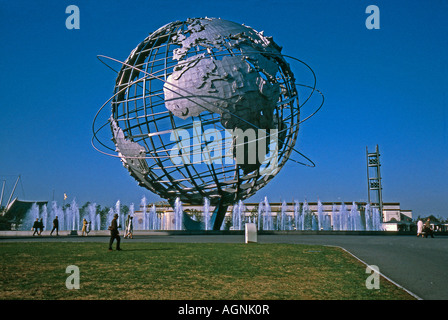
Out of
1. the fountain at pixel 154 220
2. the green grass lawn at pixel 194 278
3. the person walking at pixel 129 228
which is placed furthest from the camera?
the fountain at pixel 154 220

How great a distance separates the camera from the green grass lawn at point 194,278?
5.30 meters

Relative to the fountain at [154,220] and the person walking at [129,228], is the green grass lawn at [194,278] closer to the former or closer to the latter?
the person walking at [129,228]

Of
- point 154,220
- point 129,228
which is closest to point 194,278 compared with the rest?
point 129,228

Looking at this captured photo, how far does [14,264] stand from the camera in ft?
26.8

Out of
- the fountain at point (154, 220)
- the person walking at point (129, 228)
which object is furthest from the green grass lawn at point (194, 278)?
the fountain at point (154, 220)

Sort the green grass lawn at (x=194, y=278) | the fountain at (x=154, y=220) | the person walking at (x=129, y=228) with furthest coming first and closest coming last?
the fountain at (x=154, y=220)
the person walking at (x=129, y=228)
the green grass lawn at (x=194, y=278)

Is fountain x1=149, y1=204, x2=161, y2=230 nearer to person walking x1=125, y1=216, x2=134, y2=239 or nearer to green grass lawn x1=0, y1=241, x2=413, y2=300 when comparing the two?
person walking x1=125, y1=216, x2=134, y2=239

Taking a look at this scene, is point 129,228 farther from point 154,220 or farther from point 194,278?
point 154,220

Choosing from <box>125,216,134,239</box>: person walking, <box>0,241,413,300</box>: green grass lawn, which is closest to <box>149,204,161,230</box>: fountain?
<box>125,216,134,239</box>: person walking

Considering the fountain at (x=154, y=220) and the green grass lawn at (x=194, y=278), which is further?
the fountain at (x=154, y=220)

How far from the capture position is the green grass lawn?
5.30 m

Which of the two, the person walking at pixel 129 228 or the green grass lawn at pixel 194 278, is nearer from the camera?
the green grass lawn at pixel 194 278
